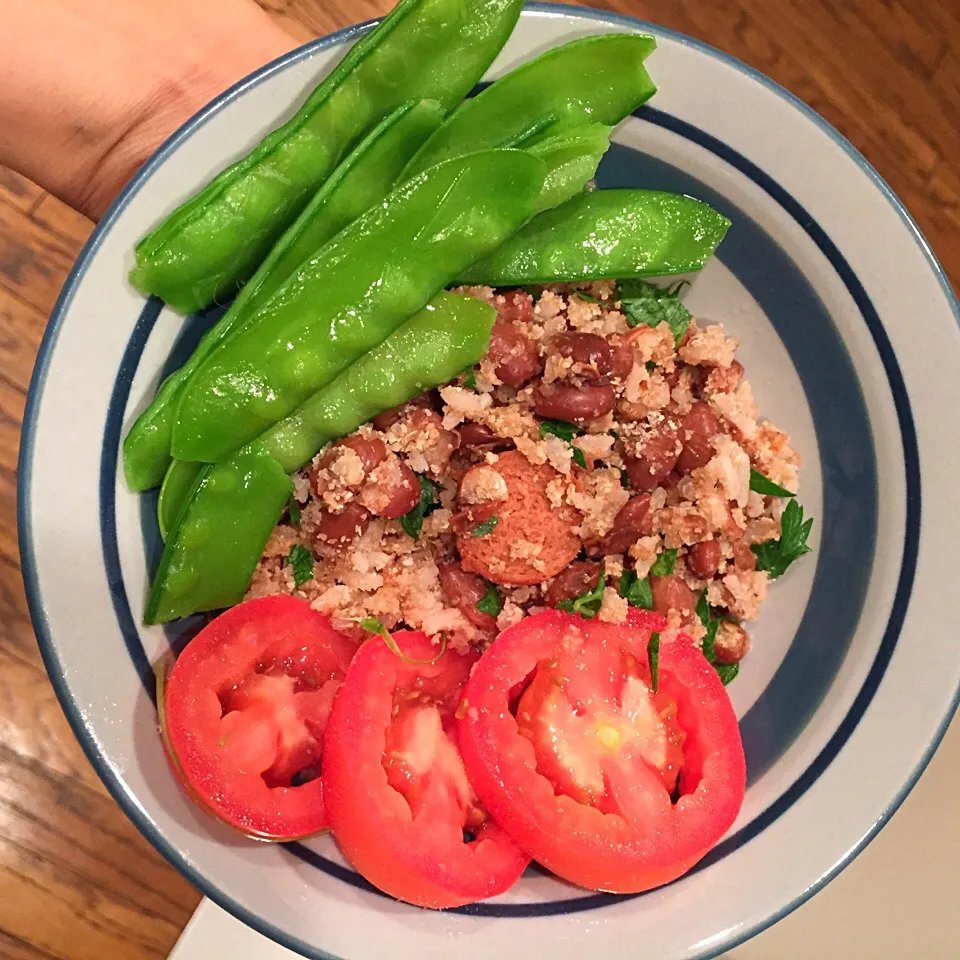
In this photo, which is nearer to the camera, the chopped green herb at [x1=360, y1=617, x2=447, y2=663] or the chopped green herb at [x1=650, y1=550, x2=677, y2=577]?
the chopped green herb at [x1=360, y1=617, x2=447, y2=663]

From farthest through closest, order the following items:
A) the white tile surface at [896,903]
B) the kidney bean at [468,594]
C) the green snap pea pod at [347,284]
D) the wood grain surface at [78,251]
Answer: the wood grain surface at [78,251] → the white tile surface at [896,903] → the kidney bean at [468,594] → the green snap pea pod at [347,284]

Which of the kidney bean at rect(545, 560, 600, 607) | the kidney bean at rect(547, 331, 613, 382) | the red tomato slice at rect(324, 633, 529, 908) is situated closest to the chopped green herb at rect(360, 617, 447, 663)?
the red tomato slice at rect(324, 633, 529, 908)

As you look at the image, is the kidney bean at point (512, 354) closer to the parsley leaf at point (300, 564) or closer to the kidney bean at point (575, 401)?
the kidney bean at point (575, 401)

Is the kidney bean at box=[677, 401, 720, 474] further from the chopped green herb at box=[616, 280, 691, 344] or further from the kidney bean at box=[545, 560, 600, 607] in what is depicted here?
the kidney bean at box=[545, 560, 600, 607]

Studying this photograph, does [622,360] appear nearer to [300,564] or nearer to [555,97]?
[555,97]

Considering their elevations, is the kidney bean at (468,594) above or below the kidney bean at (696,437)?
below

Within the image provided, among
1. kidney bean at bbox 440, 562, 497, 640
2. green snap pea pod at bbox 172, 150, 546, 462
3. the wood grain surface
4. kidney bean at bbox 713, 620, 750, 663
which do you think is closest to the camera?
green snap pea pod at bbox 172, 150, 546, 462

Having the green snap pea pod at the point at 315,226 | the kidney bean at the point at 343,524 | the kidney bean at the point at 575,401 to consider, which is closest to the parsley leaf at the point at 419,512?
the kidney bean at the point at 343,524
